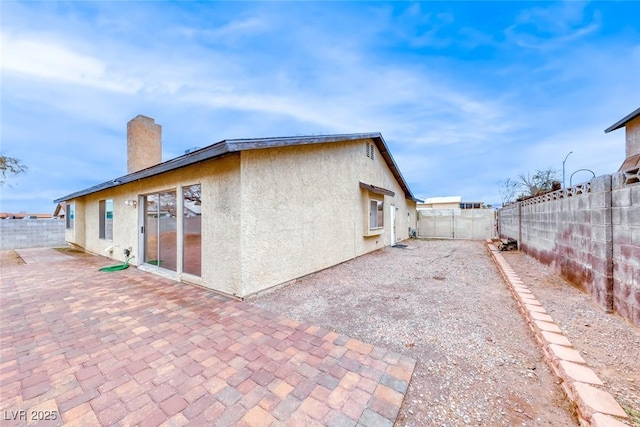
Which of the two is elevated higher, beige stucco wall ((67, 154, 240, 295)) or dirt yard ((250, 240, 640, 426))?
beige stucco wall ((67, 154, 240, 295))

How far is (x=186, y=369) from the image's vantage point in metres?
2.59

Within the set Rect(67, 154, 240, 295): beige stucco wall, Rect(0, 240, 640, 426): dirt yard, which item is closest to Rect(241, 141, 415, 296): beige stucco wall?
Rect(67, 154, 240, 295): beige stucco wall

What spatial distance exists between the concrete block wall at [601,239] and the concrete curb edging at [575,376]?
A: 1.00 metres

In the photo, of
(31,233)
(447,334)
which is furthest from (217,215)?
(31,233)

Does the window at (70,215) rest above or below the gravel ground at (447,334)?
above

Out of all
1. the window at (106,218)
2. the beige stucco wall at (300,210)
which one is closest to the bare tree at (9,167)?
the window at (106,218)

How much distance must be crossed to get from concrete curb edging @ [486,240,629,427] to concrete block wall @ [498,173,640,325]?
1000 millimetres

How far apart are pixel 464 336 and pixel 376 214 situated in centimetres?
823

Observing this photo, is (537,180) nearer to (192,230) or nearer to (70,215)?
(192,230)

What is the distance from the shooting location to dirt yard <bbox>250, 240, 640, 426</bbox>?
2039 millimetres

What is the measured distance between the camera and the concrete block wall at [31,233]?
1377 cm

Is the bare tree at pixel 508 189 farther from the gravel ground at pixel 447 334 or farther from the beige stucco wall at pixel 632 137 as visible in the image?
the gravel ground at pixel 447 334

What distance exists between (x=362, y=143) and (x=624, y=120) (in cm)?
1085

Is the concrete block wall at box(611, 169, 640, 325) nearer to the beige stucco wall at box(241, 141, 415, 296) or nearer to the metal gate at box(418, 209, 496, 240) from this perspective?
the beige stucco wall at box(241, 141, 415, 296)
